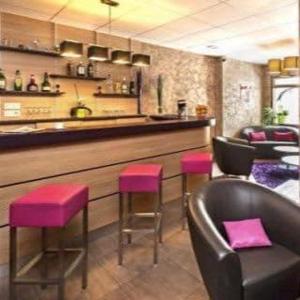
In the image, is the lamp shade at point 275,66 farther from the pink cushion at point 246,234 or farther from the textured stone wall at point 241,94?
the pink cushion at point 246,234

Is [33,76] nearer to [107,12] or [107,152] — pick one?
[107,12]

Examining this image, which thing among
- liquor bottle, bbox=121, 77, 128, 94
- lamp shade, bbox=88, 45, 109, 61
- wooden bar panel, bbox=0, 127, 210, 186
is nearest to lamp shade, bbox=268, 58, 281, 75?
liquor bottle, bbox=121, 77, 128, 94

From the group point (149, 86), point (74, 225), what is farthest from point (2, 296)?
point (149, 86)

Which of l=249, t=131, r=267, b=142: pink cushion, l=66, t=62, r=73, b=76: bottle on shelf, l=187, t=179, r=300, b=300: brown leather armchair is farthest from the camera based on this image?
l=249, t=131, r=267, b=142: pink cushion

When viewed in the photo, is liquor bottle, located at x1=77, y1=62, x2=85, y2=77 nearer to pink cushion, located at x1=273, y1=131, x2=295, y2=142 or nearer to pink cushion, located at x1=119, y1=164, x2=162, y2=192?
pink cushion, located at x1=119, y1=164, x2=162, y2=192

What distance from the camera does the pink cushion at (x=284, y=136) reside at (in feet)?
24.9

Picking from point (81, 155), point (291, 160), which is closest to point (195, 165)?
point (81, 155)

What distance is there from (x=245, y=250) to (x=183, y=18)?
373cm

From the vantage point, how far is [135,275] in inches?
95.7

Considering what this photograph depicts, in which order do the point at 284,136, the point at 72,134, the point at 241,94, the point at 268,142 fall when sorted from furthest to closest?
1. the point at 241,94
2. the point at 284,136
3. the point at 268,142
4. the point at 72,134

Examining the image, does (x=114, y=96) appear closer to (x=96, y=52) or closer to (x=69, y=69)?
(x=69, y=69)

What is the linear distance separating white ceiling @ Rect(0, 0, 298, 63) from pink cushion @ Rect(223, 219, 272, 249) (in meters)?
2.20

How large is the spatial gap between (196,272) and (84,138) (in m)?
1.48

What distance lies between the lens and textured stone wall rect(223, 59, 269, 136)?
8.10 m
